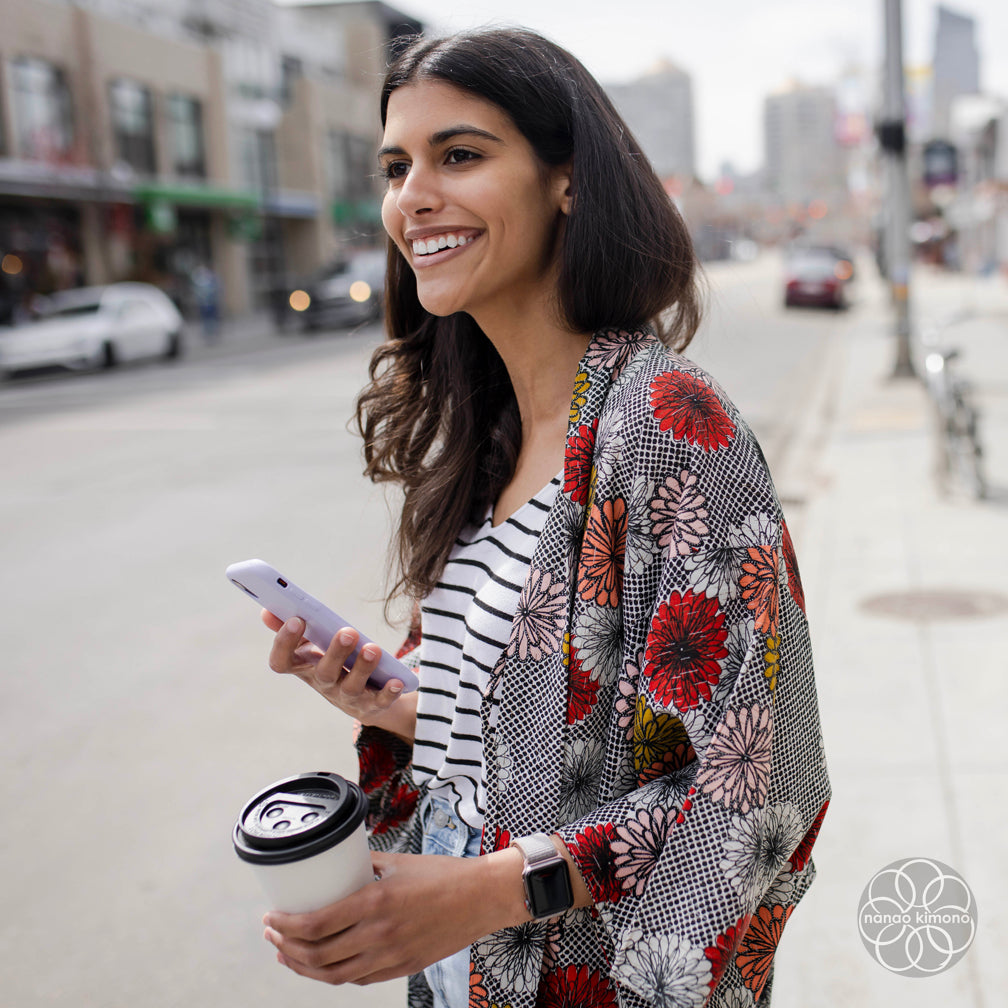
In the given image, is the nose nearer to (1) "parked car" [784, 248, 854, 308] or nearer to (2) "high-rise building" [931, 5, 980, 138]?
(1) "parked car" [784, 248, 854, 308]

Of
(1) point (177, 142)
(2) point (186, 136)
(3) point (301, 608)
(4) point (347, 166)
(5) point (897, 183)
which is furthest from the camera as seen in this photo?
(4) point (347, 166)

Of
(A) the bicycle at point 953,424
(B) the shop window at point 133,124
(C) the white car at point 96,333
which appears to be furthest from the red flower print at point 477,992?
(B) the shop window at point 133,124

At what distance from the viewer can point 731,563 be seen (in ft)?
4.15

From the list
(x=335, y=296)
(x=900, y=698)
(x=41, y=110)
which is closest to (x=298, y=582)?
(x=900, y=698)

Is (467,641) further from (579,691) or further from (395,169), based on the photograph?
(395,169)

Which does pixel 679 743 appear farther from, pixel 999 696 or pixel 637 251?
pixel 999 696

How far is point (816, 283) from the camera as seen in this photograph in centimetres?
2812

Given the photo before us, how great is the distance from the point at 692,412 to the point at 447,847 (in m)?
0.78

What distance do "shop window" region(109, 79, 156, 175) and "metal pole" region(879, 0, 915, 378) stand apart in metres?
24.5

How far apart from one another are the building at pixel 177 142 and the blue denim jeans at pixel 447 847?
28004 millimetres

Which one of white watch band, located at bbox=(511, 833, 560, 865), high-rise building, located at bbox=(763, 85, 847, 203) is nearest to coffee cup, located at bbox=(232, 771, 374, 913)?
white watch band, located at bbox=(511, 833, 560, 865)

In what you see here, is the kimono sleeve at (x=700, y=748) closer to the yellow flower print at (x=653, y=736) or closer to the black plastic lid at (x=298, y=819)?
the yellow flower print at (x=653, y=736)

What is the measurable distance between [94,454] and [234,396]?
15.2 ft

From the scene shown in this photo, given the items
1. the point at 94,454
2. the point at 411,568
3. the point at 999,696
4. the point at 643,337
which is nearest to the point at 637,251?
the point at 643,337
